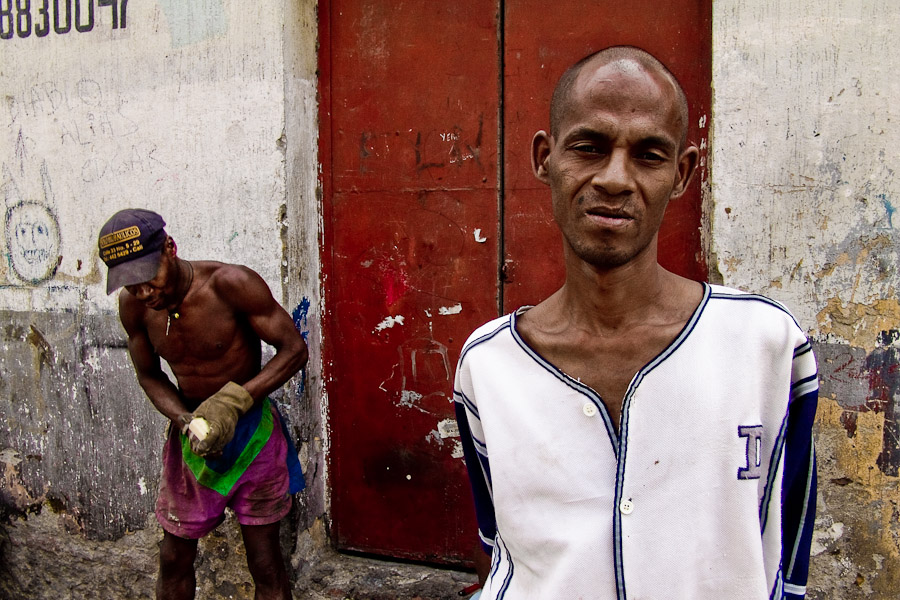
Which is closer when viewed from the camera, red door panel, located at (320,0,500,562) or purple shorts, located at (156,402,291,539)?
purple shorts, located at (156,402,291,539)

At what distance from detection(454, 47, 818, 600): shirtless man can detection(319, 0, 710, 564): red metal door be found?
1.66 m

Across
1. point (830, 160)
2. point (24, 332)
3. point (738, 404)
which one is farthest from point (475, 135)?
point (24, 332)

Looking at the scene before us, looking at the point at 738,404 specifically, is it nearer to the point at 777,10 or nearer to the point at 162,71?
the point at 777,10

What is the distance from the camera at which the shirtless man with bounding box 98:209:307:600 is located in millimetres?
2779

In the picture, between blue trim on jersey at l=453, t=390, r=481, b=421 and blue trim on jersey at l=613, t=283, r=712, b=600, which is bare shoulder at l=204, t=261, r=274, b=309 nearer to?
blue trim on jersey at l=453, t=390, r=481, b=421

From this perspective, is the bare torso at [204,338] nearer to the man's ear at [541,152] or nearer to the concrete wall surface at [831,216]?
the man's ear at [541,152]

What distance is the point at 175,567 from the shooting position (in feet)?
9.76

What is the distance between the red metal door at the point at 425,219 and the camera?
3041 millimetres

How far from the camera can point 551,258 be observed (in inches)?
122

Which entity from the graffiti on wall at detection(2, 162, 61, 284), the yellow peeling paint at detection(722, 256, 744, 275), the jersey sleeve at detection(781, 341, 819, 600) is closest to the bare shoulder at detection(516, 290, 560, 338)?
the jersey sleeve at detection(781, 341, 819, 600)

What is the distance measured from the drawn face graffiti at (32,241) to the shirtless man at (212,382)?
1.08m

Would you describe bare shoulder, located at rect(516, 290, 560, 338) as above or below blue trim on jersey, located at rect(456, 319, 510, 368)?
above

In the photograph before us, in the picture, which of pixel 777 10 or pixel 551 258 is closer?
pixel 777 10

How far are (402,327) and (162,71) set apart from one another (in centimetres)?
166
